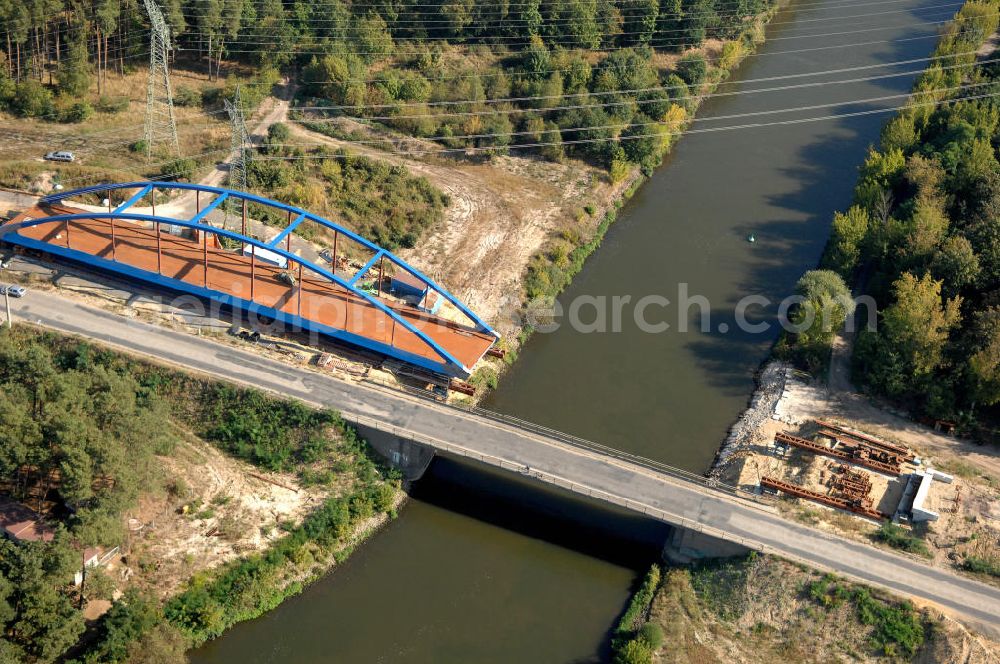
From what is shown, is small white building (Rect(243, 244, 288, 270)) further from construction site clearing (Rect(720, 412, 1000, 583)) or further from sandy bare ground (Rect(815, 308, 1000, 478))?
sandy bare ground (Rect(815, 308, 1000, 478))

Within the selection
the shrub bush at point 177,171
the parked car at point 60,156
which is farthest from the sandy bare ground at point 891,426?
the parked car at point 60,156

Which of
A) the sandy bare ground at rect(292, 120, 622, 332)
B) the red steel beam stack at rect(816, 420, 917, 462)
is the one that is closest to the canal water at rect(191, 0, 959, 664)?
the sandy bare ground at rect(292, 120, 622, 332)

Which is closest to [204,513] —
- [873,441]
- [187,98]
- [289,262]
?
[289,262]

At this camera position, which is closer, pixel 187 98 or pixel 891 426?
pixel 891 426

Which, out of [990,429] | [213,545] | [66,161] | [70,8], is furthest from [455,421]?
[70,8]

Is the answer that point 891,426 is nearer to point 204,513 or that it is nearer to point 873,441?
point 873,441

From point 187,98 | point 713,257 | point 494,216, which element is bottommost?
point 713,257
